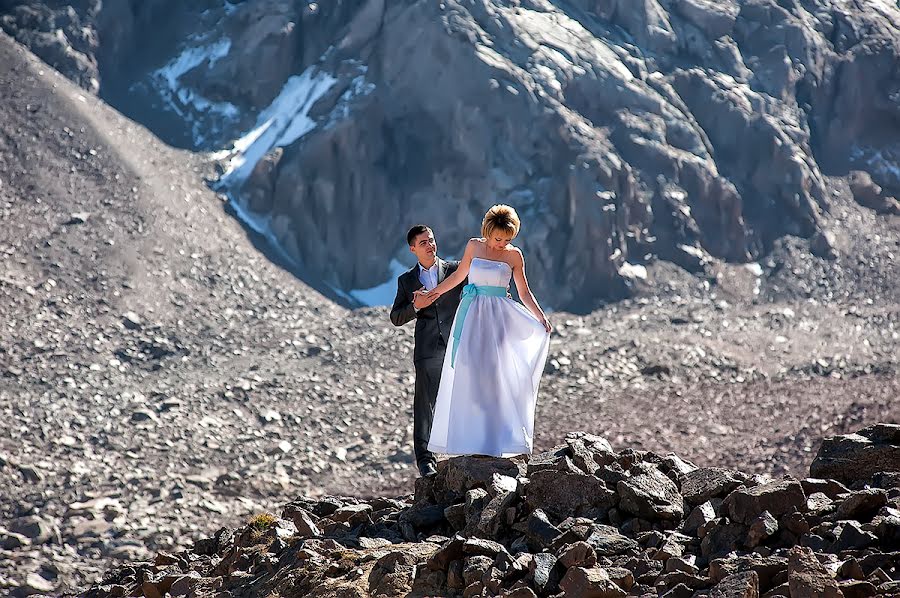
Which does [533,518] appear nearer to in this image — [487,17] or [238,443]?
[238,443]

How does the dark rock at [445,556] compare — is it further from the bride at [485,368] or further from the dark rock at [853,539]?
the dark rock at [853,539]

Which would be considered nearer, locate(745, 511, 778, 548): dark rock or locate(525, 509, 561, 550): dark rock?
locate(745, 511, 778, 548): dark rock

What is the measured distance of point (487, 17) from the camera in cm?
4662

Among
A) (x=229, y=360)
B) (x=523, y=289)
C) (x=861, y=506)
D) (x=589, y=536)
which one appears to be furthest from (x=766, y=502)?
(x=229, y=360)

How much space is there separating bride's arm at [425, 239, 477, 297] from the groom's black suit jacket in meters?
0.27

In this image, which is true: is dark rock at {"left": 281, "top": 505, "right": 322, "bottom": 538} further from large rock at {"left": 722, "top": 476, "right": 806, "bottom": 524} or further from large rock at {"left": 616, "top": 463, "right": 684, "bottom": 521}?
large rock at {"left": 722, "top": 476, "right": 806, "bottom": 524}

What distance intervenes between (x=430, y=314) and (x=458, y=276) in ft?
1.84

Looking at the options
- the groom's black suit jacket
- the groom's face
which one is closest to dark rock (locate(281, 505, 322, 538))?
the groom's black suit jacket

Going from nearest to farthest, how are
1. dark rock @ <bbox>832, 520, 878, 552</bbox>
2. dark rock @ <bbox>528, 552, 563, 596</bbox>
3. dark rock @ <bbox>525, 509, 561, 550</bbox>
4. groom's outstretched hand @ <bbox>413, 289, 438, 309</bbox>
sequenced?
1. dark rock @ <bbox>832, 520, 878, 552</bbox>
2. dark rock @ <bbox>528, 552, 563, 596</bbox>
3. dark rock @ <bbox>525, 509, 561, 550</bbox>
4. groom's outstretched hand @ <bbox>413, 289, 438, 309</bbox>

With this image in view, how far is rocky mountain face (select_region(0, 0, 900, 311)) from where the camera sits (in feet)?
140

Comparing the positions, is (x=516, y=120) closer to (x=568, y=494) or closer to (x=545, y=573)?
(x=568, y=494)

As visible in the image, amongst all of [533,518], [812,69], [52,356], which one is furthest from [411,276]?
[812,69]

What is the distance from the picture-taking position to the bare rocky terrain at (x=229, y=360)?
70.5ft

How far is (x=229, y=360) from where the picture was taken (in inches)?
1212
